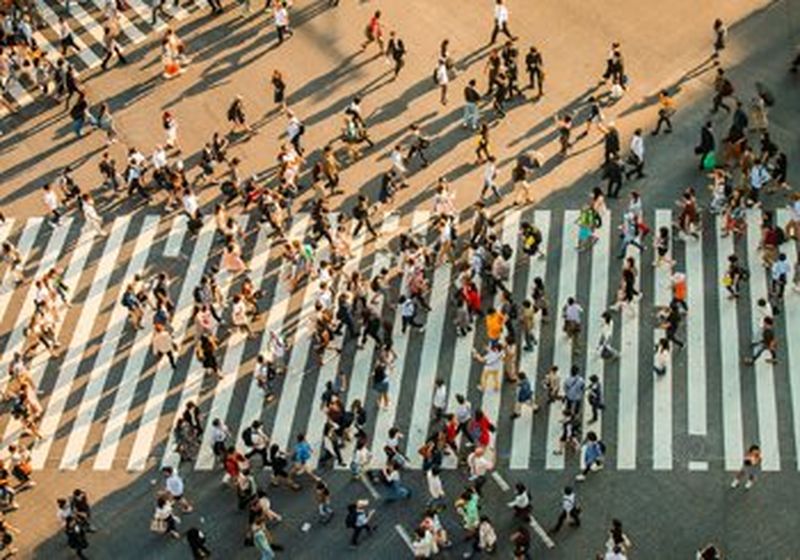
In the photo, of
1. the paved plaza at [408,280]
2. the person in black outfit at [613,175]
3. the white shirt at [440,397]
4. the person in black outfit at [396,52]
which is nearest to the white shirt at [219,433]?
the paved plaza at [408,280]

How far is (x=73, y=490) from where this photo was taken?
36969 millimetres

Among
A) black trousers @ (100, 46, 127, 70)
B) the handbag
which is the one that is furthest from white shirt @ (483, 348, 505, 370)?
black trousers @ (100, 46, 127, 70)

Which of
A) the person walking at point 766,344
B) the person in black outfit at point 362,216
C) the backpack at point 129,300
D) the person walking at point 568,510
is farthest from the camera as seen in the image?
the person in black outfit at point 362,216

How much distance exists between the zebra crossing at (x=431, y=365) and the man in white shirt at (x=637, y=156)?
1897 millimetres

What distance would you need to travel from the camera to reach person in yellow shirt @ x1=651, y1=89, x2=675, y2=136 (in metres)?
43.9

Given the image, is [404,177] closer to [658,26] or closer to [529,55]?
[529,55]

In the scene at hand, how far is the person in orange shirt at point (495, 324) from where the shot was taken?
37.2m

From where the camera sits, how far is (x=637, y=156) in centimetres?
4238

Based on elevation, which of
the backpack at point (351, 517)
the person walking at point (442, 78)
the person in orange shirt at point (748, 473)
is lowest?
the backpack at point (351, 517)

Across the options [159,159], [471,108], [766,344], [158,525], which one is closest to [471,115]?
[471,108]

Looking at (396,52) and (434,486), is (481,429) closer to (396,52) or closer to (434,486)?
(434,486)

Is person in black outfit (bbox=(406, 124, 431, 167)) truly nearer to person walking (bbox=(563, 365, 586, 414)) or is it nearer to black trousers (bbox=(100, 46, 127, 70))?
person walking (bbox=(563, 365, 586, 414))

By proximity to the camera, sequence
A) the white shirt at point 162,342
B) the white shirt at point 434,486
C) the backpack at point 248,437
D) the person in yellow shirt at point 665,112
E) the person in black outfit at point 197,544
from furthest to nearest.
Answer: the person in yellow shirt at point 665,112, the white shirt at point 162,342, the backpack at point 248,437, the white shirt at point 434,486, the person in black outfit at point 197,544

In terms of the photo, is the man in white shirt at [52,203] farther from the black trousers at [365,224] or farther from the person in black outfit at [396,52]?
the person in black outfit at [396,52]
